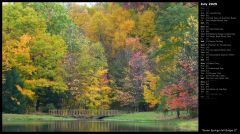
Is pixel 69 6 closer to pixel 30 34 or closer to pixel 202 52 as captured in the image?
pixel 30 34

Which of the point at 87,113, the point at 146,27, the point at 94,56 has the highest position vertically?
the point at 146,27

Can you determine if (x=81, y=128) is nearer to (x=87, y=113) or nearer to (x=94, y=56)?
(x=87, y=113)

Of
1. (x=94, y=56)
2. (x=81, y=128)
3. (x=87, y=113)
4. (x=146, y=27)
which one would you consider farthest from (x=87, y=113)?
(x=81, y=128)

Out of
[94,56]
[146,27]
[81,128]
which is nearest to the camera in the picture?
[81,128]

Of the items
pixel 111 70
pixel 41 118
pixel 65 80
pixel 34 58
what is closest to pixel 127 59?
pixel 111 70

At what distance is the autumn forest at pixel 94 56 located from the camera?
2058 inches

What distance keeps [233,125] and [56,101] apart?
39098 millimetres

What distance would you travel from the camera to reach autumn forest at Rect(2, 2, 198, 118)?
5228cm

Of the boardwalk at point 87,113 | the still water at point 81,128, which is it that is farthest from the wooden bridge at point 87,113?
the still water at point 81,128

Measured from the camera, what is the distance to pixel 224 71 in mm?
26828

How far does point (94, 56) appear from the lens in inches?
2719

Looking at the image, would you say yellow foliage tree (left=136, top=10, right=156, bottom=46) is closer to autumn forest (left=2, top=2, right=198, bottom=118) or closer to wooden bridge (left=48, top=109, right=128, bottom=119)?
autumn forest (left=2, top=2, right=198, bottom=118)

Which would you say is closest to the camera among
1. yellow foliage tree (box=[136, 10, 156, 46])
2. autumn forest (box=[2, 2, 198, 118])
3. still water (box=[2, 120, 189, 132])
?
still water (box=[2, 120, 189, 132])

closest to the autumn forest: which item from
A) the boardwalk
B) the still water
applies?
the boardwalk
